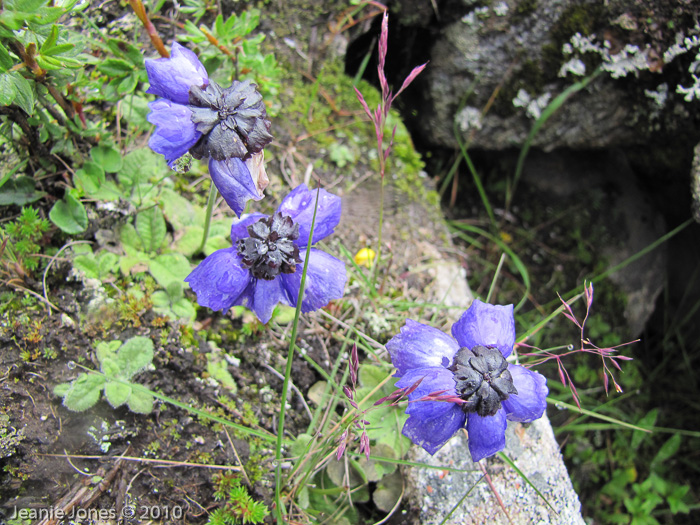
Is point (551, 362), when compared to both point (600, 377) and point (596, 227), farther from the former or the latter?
point (596, 227)

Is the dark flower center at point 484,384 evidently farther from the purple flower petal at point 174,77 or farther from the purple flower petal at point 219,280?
the purple flower petal at point 174,77

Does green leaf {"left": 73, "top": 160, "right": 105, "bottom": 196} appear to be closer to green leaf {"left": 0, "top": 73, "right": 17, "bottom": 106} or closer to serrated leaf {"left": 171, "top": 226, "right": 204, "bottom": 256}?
serrated leaf {"left": 171, "top": 226, "right": 204, "bottom": 256}

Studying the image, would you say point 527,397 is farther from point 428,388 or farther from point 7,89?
point 7,89

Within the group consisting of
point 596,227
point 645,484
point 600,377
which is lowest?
point 645,484

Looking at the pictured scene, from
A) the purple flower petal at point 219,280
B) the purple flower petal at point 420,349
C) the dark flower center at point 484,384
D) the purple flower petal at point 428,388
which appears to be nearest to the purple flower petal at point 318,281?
the purple flower petal at point 219,280

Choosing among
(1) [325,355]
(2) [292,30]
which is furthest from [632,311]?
(2) [292,30]

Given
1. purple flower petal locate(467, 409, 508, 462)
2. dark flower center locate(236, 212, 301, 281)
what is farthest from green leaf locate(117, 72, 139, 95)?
Result: purple flower petal locate(467, 409, 508, 462)

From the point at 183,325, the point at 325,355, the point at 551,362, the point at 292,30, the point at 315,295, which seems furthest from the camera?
the point at 551,362
